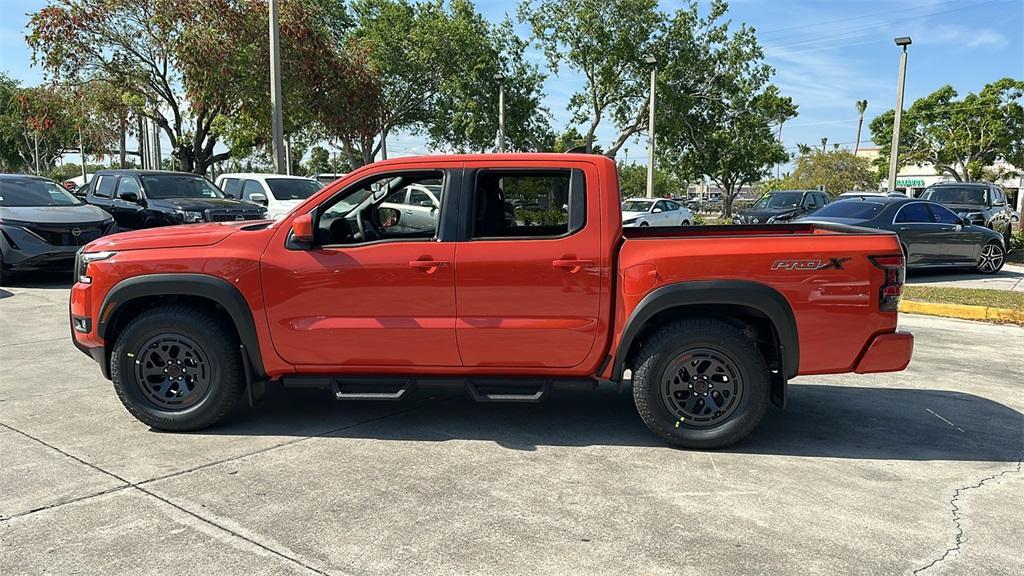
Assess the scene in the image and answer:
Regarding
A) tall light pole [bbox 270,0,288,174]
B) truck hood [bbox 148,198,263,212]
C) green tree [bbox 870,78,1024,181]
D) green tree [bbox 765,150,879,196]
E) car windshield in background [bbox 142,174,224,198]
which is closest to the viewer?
truck hood [bbox 148,198,263,212]

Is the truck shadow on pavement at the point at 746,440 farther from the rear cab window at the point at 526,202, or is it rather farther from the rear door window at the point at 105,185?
the rear door window at the point at 105,185

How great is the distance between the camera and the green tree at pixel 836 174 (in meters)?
56.9

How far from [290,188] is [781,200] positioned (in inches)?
594

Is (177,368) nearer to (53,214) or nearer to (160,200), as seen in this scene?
(53,214)

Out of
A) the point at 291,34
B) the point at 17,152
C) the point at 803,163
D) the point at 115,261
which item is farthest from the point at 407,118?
the point at 17,152

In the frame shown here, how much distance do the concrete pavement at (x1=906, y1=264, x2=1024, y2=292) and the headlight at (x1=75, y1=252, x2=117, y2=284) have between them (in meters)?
12.6

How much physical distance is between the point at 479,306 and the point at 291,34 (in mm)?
19559

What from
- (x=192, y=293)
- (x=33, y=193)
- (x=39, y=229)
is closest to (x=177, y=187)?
(x=33, y=193)

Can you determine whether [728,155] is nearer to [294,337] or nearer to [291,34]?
[291,34]

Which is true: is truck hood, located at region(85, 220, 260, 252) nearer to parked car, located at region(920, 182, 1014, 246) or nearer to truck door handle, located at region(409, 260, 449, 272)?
truck door handle, located at region(409, 260, 449, 272)

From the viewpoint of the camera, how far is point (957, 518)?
373 cm

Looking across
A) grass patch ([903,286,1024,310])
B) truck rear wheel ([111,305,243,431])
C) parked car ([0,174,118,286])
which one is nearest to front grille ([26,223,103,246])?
parked car ([0,174,118,286])

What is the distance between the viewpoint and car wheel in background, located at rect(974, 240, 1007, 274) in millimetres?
14156

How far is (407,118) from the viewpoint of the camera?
34969mm
